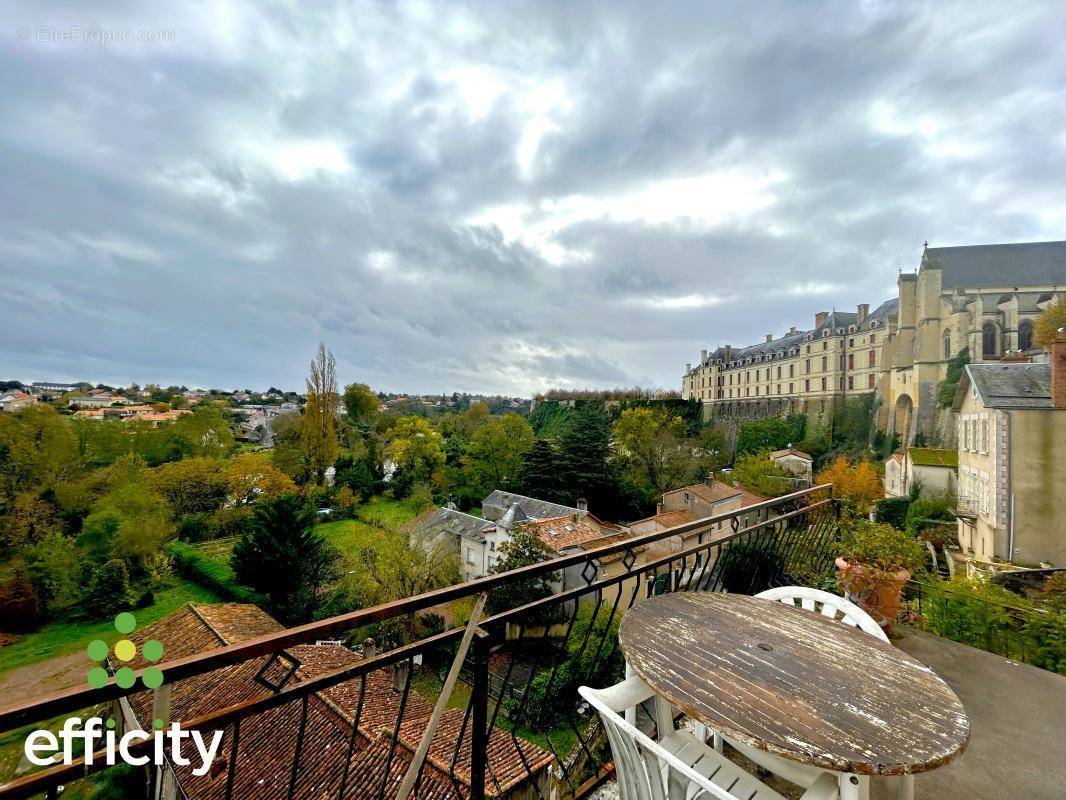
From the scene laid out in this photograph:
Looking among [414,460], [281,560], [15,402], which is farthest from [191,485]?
[414,460]

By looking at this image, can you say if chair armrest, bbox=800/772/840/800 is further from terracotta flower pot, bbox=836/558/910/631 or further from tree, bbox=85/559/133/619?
tree, bbox=85/559/133/619

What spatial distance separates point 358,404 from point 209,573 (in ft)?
92.0

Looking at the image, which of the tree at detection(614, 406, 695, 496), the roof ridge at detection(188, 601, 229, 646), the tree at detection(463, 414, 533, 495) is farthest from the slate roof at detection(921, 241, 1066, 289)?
the roof ridge at detection(188, 601, 229, 646)

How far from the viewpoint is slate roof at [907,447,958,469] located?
61.1ft

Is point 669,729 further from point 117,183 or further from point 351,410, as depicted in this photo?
point 351,410

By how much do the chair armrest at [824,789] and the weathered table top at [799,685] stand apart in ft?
0.68

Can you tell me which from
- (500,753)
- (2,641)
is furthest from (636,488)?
(2,641)

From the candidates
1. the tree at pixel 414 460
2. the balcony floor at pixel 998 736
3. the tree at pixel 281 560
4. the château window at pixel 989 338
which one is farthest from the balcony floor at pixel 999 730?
the tree at pixel 414 460

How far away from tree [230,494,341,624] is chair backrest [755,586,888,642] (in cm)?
1761

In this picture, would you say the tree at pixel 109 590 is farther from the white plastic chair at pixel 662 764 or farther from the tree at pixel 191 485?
the white plastic chair at pixel 662 764

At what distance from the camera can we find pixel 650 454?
27.8 meters

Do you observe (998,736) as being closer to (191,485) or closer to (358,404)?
(191,485)

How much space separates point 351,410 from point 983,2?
1909 inches

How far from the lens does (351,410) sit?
46250mm
